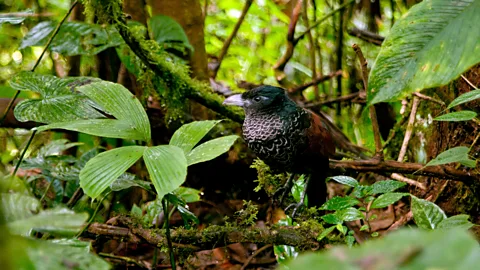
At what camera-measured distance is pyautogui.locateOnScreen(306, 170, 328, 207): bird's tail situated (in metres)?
2.25

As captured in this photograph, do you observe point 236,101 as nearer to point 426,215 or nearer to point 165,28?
point 165,28

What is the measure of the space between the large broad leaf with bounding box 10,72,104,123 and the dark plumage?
0.69 meters

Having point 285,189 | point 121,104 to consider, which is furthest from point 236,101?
point 121,104

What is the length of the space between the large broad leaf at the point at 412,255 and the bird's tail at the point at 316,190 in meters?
1.73

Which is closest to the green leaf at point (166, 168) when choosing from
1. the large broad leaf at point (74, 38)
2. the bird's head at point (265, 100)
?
the bird's head at point (265, 100)

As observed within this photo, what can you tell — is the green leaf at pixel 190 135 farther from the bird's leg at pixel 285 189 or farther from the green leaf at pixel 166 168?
the bird's leg at pixel 285 189

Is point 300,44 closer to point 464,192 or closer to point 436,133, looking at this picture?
point 436,133

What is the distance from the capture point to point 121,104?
1503 millimetres

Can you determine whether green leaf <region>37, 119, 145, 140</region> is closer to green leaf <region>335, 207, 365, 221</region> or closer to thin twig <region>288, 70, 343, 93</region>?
green leaf <region>335, 207, 365, 221</region>

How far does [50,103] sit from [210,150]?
2.24 ft

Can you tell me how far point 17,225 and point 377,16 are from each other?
11.3 ft

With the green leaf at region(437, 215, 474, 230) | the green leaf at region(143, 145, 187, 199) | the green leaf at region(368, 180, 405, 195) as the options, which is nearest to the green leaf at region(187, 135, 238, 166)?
the green leaf at region(143, 145, 187, 199)

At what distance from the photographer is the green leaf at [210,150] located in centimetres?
137

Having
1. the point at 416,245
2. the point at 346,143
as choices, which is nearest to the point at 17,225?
the point at 416,245
